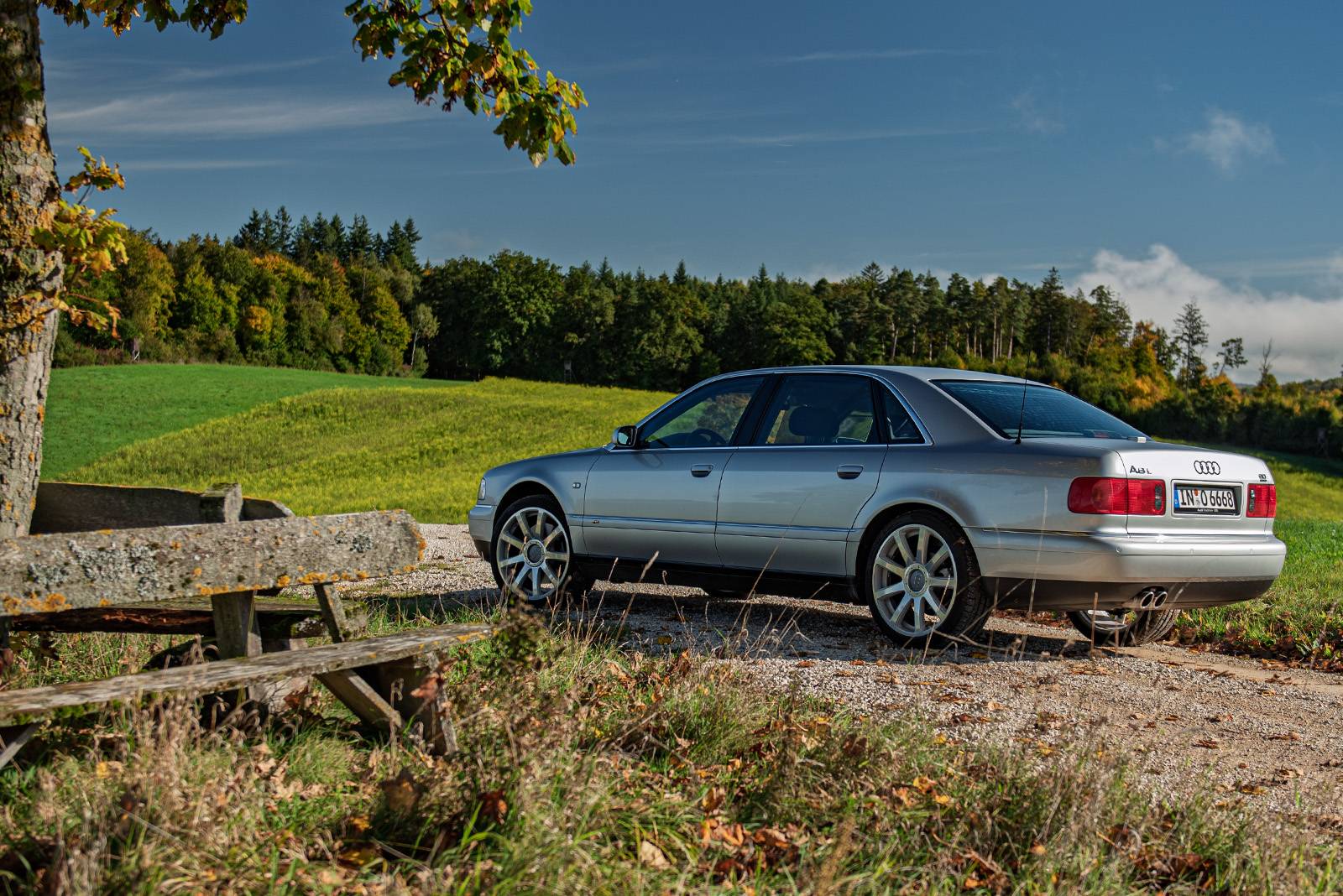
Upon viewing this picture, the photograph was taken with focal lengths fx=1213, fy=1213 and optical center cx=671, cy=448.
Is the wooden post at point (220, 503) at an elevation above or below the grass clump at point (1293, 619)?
above

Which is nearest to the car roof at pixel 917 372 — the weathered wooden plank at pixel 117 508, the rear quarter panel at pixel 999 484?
the rear quarter panel at pixel 999 484

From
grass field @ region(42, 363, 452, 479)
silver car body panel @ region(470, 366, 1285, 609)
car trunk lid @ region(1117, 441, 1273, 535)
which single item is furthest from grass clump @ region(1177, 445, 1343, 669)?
grass field @ region(42, 363, 452, 479)

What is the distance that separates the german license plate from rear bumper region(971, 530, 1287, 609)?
0.15 metres

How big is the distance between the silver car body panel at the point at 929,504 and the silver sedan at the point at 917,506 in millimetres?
10

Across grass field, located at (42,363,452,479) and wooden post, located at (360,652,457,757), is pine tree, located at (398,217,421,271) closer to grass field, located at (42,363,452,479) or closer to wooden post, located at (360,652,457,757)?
grass field, located at (42,363,452,479)

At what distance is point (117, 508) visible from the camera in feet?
17.4

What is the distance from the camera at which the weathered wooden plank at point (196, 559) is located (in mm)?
3250

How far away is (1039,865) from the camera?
3.22m

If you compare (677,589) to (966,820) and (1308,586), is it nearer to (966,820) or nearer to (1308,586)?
(1308,586)

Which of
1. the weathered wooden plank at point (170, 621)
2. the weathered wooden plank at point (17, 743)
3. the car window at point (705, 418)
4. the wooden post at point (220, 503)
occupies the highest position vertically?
the car window at point (705, 418)

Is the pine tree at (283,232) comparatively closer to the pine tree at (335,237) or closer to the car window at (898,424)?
the pine tree at (335,237)

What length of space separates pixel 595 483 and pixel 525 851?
5710 millimetres

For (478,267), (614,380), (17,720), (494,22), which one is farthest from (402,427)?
(478,267)

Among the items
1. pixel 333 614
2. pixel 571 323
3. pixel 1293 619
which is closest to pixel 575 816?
pixel 333 614
